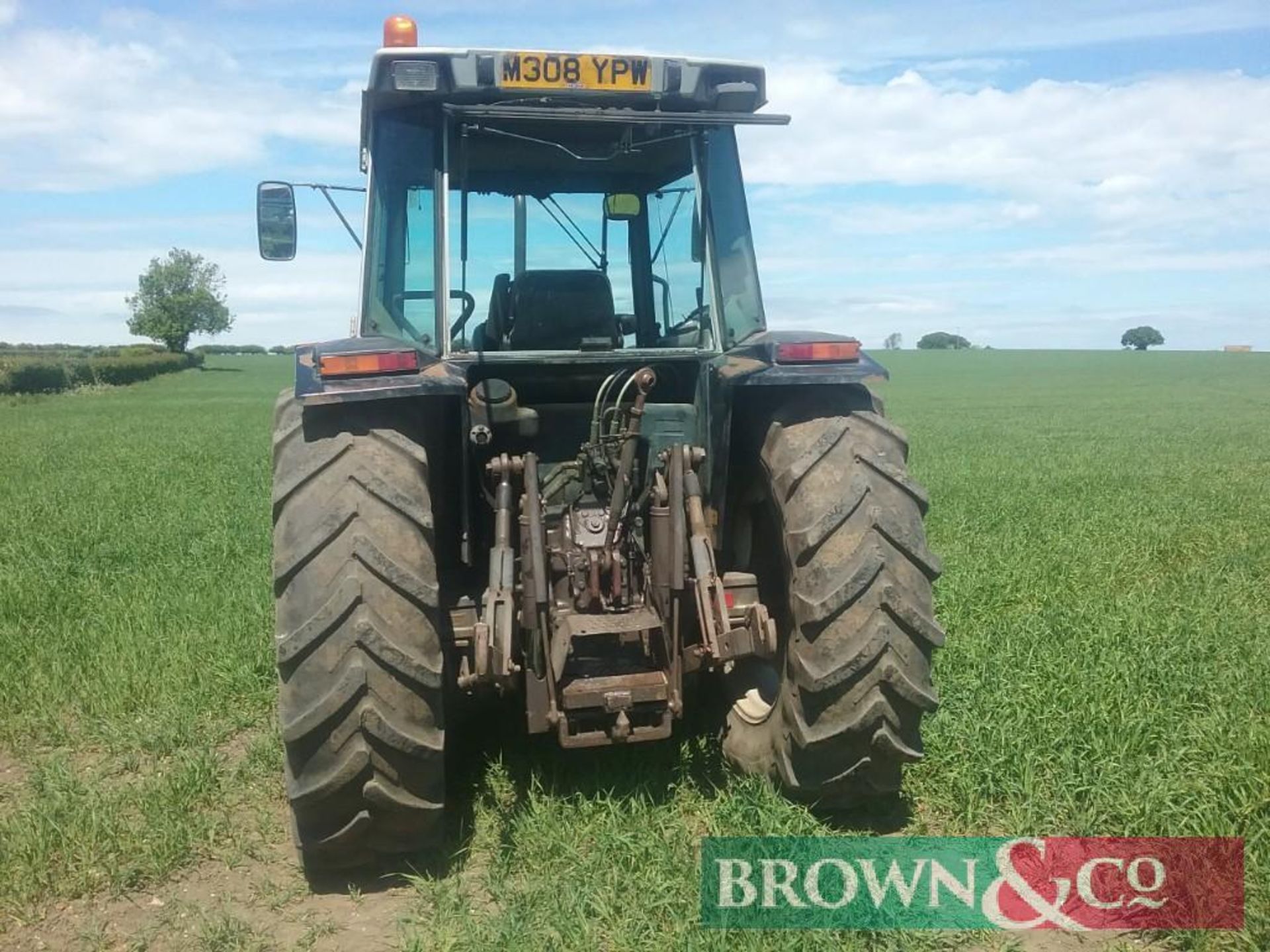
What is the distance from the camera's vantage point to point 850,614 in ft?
11.0

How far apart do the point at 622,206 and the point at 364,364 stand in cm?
163

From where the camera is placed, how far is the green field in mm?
3199

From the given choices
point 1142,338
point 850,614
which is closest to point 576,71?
point 850,614

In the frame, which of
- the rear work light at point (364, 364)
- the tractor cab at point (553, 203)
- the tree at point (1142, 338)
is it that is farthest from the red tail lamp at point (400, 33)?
the tree at point (1142, 338)

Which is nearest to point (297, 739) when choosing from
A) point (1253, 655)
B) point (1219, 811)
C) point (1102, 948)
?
point (1102, 948)

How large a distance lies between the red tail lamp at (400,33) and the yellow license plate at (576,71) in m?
0.46

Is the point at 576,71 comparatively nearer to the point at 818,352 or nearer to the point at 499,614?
the point at 818,352

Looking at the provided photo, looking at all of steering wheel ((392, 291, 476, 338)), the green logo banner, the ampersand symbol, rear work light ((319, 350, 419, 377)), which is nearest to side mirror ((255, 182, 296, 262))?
steering wheel ((392, 291, 476, 338))

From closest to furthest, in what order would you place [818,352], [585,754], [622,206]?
[818,352], [585,754], [622,206]

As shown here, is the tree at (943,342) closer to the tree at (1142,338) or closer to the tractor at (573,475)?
the tree at (1142,338)

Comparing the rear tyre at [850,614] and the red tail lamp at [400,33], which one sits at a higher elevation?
the red tail lamp at [400,33]

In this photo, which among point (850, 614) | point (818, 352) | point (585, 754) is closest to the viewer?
point (850, 614)

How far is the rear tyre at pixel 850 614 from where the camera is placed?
3.35 m

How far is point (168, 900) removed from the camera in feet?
10.8
